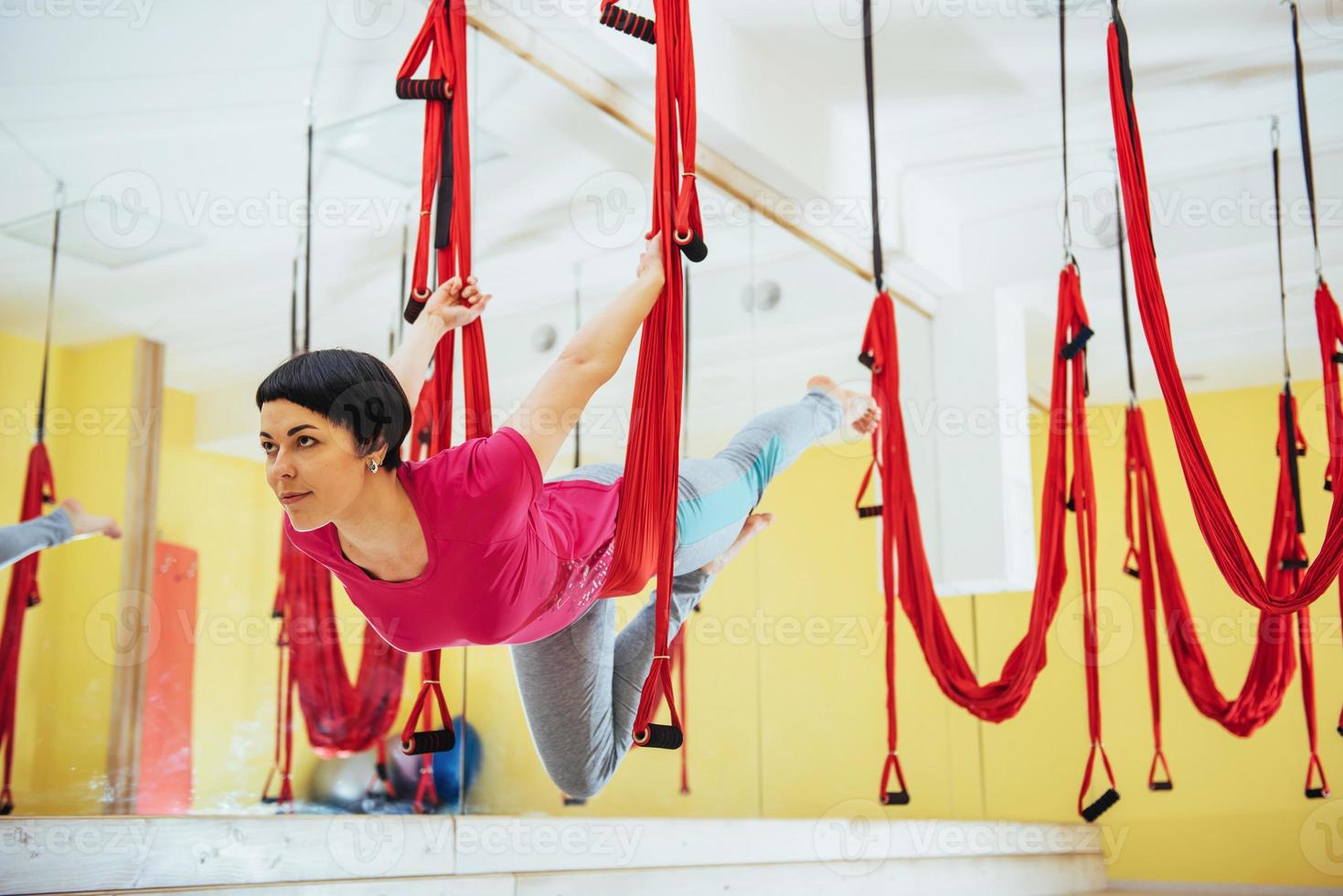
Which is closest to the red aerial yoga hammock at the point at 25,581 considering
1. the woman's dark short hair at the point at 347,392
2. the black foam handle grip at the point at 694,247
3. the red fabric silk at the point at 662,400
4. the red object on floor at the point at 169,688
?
the red object on floor at the point at 169,688

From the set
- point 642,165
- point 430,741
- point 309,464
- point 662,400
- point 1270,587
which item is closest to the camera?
point 309,464

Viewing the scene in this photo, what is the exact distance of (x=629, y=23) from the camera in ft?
7.10

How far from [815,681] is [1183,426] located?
317cm

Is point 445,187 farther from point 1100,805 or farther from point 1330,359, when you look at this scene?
point 1330,359

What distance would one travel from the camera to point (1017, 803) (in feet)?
20.1

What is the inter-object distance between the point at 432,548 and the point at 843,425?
1548mm

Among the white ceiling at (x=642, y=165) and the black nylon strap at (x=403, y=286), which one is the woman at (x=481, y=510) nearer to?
the white ceiling at (x=642, y=165)

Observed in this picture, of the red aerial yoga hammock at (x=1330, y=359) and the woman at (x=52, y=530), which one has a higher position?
the red aerial yoga hammock at (x=1330, y=359)

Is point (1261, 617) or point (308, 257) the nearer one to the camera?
point (308, 257)

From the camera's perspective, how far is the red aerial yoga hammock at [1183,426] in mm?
2299

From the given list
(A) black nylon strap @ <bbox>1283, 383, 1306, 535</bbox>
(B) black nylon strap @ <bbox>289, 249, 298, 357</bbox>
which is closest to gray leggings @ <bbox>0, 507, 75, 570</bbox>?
(B) black nylon strap @ <bbox>289, 249, 298, 357</bbox>

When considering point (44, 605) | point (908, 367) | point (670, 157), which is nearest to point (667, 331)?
point (670, 157)

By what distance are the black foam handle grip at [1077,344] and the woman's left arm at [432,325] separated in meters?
1.52

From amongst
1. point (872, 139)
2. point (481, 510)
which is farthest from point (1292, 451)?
point (481, 510)
